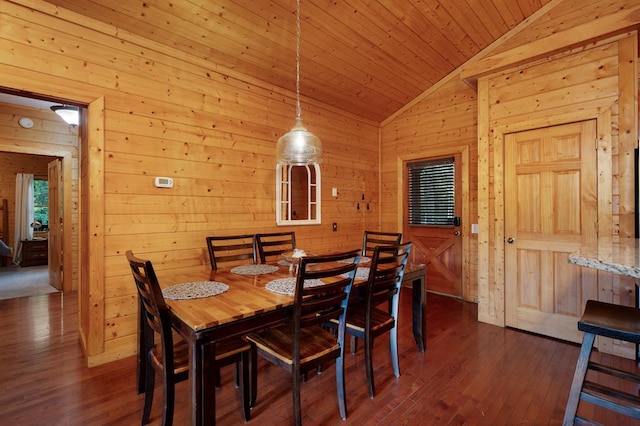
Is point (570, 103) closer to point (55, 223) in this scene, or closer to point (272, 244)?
point (272, 244)

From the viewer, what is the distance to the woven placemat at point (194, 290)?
180 centimetres

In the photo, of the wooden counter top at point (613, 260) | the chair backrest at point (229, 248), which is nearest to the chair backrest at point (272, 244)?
the chair backrest at point (229, 248)

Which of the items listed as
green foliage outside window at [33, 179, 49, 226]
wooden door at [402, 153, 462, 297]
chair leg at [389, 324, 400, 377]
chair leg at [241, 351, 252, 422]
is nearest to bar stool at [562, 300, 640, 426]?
chair leg at [389, 324, 400, 377]

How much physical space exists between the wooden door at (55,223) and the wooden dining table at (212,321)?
3.94 meters

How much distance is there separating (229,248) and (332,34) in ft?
7.85

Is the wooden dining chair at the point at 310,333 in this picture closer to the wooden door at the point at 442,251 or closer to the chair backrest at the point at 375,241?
the chair backrest at the point at 375,241

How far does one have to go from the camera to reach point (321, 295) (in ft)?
6.09

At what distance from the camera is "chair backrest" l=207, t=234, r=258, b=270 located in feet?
9.53

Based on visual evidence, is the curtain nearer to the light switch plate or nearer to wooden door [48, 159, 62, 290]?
wooden door [48, 159, 62, 290]

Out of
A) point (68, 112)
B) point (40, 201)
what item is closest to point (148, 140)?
point (68, 112)

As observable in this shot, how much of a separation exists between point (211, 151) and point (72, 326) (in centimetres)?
238

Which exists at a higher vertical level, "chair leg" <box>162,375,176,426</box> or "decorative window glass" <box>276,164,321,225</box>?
"decorative window glass" <box>276,164,321,225</box>

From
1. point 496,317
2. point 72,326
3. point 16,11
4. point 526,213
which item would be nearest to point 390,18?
point 526,213

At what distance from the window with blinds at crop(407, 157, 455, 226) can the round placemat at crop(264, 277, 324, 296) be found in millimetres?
3072
